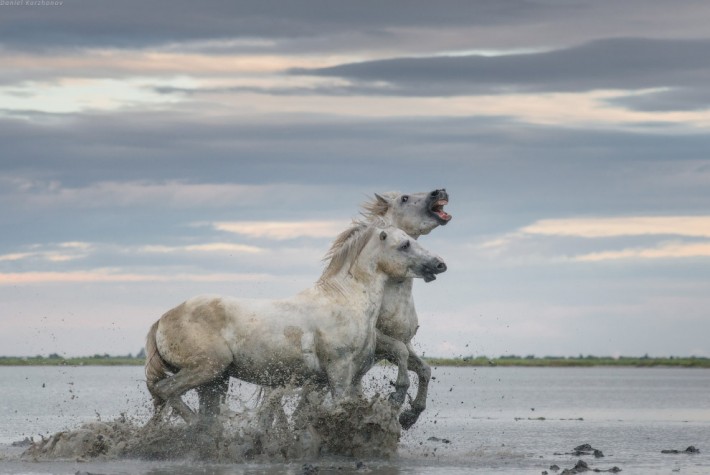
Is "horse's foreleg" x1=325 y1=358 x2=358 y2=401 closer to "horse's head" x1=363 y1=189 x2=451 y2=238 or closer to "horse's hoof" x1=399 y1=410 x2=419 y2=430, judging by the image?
"horse's hoof" x1=399 y1=410 x2=419 y2=430

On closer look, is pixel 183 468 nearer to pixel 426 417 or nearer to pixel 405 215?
pixel 405 215

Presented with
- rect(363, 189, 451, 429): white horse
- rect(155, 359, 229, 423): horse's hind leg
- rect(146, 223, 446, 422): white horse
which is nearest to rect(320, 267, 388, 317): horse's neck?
rect(146, 223, 446, 422): white horse

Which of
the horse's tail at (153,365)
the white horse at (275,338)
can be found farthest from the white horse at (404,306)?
the horse's tail at (153,365)

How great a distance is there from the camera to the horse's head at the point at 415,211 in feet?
56.1

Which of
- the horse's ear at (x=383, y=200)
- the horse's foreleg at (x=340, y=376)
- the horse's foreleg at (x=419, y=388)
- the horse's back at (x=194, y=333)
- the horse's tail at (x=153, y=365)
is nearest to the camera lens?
the horse's back at (x=194, y=333)

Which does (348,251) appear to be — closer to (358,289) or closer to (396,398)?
(358,289)

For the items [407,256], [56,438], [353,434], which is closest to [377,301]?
[407,256]

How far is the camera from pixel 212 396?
16.3m

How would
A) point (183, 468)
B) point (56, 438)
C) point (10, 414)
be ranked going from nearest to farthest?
point (183, 468) → point (56, 438) → point (10, 414)

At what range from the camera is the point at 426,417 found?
93.9 feet

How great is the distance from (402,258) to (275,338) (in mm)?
1821

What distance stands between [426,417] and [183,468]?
1366cm

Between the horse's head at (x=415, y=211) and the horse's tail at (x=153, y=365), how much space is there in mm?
3196

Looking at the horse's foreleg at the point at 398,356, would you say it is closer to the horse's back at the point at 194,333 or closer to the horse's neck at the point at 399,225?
the horse's neck at the point at 399,225
